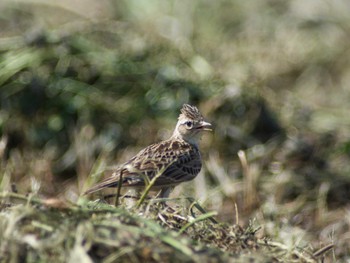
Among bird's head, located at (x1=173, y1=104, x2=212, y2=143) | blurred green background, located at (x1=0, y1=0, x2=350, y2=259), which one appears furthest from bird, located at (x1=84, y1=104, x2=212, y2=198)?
blurred green background, located at (x1=0, y1=0, x2=350, y2=259)

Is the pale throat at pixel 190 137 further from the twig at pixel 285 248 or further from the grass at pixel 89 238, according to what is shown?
the grass at pixel 89 238

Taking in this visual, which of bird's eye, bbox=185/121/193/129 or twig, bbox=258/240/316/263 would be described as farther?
bird's eye, bbox=185/121/193/129

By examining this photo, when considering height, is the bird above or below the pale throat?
above

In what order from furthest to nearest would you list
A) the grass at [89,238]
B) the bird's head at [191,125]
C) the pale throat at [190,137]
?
the pale throat at [190,137] → the bird's head at [191,125] → the grass at [89,238]

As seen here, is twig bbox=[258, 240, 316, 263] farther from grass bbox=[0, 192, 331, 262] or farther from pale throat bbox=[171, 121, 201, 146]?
pale throat bbox=[171, 121, 201, 146]

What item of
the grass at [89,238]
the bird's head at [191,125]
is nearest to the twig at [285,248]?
the grass at [89,238]

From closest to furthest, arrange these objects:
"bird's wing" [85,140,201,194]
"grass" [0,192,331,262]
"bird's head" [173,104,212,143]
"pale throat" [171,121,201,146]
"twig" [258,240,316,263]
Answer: "grass" [0,192,331,262] < "twig" [258,240,316,263] < "bird's wing" [85,140,201,194] < "bird's head" [173,104,212,143] < "pale throat" [171,121,201,146]

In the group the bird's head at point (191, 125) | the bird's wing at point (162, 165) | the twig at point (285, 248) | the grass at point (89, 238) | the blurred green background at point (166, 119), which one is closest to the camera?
the grass at point (89, 238)

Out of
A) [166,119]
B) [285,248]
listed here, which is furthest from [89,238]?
[166,119]
